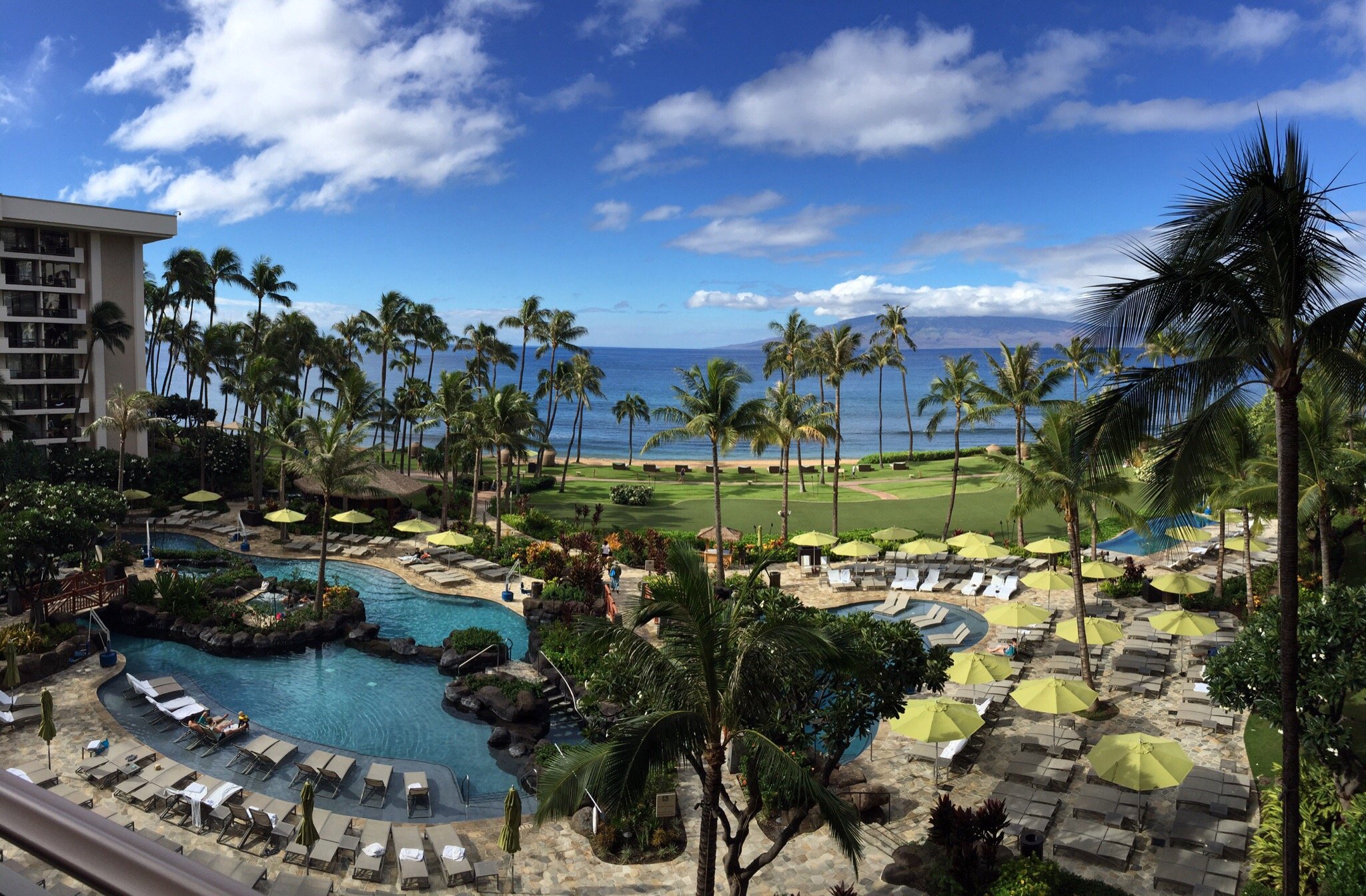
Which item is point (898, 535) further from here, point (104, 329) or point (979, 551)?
point (104, 329)

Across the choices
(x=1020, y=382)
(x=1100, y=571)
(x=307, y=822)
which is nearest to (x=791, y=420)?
(x=1020, y=382)

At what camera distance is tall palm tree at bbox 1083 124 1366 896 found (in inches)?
409

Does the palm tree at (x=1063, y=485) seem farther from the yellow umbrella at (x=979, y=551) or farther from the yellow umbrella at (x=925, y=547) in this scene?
the yellow umbrella at (x=925, y=547)

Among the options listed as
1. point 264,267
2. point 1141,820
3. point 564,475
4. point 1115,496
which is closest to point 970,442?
point 564,475

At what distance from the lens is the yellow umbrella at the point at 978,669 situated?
19141mm

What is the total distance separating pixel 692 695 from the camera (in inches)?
422

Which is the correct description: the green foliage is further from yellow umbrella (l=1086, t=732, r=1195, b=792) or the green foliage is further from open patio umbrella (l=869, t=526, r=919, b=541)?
yellow umbrella (l=1086, t=732, r=1195, b=792)

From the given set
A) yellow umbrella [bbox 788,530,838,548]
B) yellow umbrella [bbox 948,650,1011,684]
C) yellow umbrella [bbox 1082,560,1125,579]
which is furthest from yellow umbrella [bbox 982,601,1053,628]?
yellow umbrella [bbox 788,530,838,548]

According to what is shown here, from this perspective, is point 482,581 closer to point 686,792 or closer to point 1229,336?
point 686,792

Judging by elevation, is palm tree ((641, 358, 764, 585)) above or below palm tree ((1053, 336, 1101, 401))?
below

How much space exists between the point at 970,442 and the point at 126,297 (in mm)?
117026

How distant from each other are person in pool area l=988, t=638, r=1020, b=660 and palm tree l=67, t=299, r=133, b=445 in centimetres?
4392

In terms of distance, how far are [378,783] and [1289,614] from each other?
1556 centimetres

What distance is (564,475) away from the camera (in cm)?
5481
